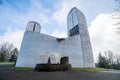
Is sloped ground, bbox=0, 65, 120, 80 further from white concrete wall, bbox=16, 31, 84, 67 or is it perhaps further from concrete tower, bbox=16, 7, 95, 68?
concrete tower, bbox=16, 7, 95, 68

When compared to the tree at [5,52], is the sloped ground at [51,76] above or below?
below

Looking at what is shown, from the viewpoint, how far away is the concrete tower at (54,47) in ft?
76.1

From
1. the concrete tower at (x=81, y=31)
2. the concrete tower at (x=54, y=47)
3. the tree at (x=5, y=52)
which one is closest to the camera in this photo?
the concrete tower at (x=54, y=47)

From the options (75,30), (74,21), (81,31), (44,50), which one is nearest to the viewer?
(44,50)

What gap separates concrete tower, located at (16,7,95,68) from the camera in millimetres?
23203

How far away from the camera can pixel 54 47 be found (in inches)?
1043

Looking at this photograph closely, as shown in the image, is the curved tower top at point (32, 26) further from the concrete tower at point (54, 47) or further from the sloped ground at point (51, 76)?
the sloped ground at point (51, 76)

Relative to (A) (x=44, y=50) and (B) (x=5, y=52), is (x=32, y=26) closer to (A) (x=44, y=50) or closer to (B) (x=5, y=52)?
(A) (x=44, y=50)

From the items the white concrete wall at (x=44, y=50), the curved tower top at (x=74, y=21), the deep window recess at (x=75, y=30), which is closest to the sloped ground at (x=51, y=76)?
the white concrete wall at (x=44, y=50)

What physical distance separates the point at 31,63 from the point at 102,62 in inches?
1003

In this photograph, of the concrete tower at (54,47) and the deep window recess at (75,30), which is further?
the deep window recess at (75,30)

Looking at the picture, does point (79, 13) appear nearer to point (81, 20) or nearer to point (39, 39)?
point (81, 20)

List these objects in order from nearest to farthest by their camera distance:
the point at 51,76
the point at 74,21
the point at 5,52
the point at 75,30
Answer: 1. the point at 51,76
2. the point at 75,30
3. the point at 74,21
4. the point at 5,52

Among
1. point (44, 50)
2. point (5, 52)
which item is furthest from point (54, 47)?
point (5, 52)
